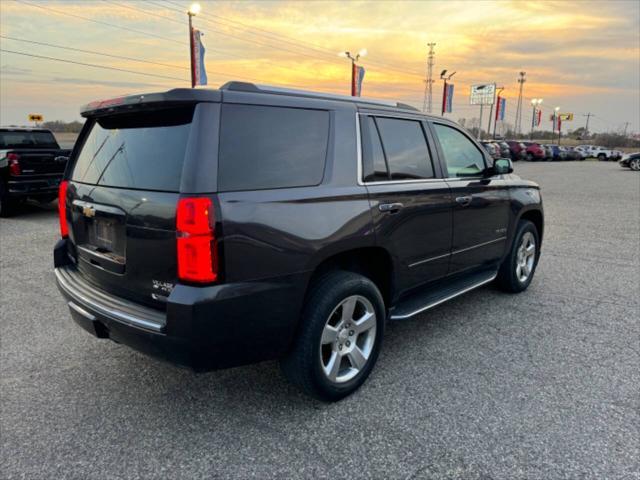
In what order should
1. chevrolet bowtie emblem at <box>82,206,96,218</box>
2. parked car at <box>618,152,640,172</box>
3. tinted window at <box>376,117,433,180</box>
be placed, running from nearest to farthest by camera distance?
chevrolet bowtie emblem at <box>82,206,96,218</box> → tinted window at <box>376,117,433,180</box> → parked car at <box>618,152,640,172</box>

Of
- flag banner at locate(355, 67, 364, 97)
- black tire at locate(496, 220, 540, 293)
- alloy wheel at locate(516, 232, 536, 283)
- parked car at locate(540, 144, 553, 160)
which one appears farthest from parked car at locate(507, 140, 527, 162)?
black tire at locate(496, 220, 540, 293)

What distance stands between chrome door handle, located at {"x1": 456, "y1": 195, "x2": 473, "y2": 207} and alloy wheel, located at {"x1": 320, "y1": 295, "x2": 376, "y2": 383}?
1.36m

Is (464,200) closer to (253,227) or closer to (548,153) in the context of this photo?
(253,227)

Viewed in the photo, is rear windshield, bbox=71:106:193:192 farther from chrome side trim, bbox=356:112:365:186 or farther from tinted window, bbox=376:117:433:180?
tinted window, bbox=376:117:433:180

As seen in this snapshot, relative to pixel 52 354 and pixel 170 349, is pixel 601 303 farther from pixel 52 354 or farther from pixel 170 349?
pixel 52 354

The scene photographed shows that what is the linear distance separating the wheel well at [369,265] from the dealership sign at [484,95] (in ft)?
221

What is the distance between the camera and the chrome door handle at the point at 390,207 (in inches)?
129

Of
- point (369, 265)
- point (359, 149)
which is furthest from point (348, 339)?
point (359, 149)

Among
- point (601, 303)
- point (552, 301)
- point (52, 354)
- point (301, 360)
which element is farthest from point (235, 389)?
point (601, 303)

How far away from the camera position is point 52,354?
12.4 ft

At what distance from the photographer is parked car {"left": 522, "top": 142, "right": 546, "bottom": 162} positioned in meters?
42.8

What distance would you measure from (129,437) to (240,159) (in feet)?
5.49

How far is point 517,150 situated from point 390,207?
138 ft

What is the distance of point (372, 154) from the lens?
3.35 metres
